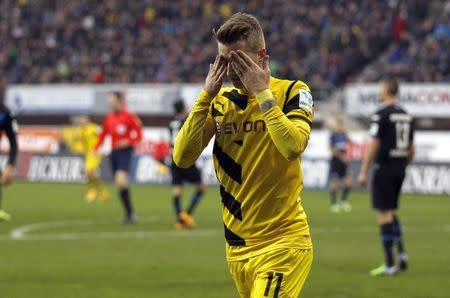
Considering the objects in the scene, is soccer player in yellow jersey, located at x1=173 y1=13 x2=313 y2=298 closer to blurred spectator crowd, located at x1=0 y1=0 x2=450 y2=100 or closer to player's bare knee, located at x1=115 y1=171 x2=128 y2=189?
player's bare knee, located at x1=115 y1=171 x2=128 y2=189

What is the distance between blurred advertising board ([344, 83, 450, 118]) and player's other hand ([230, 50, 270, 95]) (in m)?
31.2

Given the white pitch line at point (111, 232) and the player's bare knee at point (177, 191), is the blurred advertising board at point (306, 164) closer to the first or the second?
the player's bare knee at point (177, 191)

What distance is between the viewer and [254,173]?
5691 mm

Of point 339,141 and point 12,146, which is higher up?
point 12,146

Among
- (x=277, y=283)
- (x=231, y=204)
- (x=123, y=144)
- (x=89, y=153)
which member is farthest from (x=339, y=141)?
(x=277, y=283)

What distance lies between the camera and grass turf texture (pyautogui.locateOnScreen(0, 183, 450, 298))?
11352 mm

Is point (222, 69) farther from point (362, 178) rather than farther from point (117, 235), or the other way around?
point (117, 235)

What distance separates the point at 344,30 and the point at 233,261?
35093 mm

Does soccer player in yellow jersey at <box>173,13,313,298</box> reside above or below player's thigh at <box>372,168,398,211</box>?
above

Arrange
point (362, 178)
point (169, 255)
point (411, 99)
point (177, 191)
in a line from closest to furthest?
point (362, 178)
point (169, 255)
point (177, 191)
point (411, 99)

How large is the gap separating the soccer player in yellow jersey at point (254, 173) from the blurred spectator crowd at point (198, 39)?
3152 cm

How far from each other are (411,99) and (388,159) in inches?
949

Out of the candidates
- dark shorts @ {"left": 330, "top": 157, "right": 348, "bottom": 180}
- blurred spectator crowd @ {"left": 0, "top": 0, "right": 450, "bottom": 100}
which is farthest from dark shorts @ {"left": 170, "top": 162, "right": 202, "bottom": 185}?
blurred spectator crowd @ {"left": 0, "top": 0, "right": 450, "bottom": 100}

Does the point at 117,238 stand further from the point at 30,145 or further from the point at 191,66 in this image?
the point at 191,66
